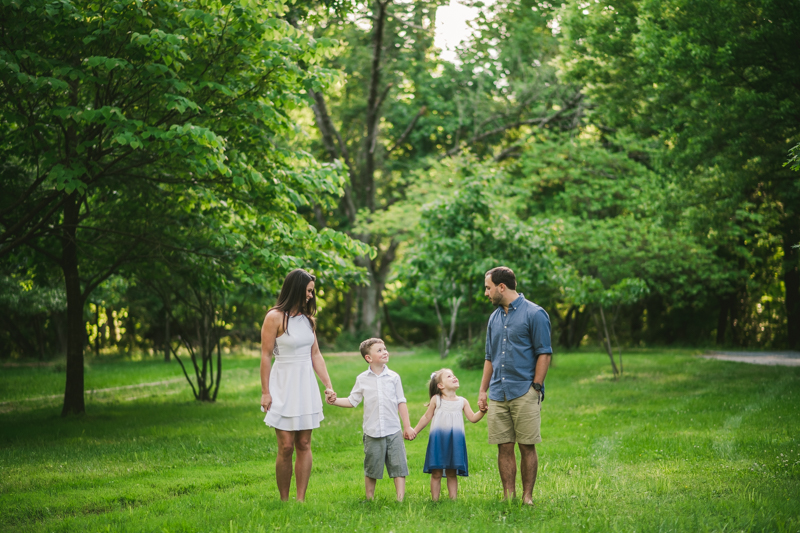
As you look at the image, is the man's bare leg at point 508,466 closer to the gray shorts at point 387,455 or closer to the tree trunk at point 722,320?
the gray shorts at point 387,455

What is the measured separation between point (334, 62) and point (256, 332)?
18.3 meters

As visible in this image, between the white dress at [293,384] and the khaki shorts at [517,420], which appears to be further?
the white dress at [293,384]

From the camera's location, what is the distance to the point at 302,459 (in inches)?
241

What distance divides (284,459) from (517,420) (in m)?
2.08

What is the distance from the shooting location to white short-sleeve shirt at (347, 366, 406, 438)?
604 centimetres

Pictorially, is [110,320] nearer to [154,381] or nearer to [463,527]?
[154,381]

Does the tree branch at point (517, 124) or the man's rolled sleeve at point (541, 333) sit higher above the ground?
the tree branch at point (517, 124)

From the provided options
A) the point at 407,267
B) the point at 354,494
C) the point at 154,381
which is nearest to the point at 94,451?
the point at 354,494

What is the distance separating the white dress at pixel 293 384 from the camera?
5934 mm

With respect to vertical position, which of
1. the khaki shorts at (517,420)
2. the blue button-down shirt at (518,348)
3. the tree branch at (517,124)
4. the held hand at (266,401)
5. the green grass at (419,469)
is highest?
the tree branch at (517,124)

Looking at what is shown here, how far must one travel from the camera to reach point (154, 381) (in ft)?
70.6

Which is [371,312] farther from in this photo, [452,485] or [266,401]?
[266,401]

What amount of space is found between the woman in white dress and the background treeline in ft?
11.3

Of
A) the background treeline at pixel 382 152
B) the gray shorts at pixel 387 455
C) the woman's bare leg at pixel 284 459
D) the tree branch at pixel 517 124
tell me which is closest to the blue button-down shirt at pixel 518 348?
the gray shorts at pixel 387 455
